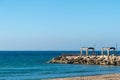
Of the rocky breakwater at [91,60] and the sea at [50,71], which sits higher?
the rocky breakwater at [91,60]

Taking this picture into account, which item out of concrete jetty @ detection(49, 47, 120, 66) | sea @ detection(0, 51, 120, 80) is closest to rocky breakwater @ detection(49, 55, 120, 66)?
concrete jetty @ detection(49, 47, 120, 66)

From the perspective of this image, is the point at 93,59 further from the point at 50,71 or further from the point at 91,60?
the point at 50,71

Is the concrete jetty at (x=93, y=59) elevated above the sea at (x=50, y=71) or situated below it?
above

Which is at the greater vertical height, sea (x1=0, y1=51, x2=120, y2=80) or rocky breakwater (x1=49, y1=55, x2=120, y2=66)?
rocky breakwater (x1=49, y1=55, x2=120, y2=66)

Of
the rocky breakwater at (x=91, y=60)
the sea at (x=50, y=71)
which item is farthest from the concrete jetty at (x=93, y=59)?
the sea at (x=50, y=71)

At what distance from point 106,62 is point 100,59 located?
9.97 feet

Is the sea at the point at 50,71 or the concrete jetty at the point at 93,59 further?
the concrete jetty at the point at 93,59

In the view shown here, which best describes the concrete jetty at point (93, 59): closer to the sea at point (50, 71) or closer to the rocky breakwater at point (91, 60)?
the rocky breakwater at point (91, 60)


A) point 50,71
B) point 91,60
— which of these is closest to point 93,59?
point 91,60

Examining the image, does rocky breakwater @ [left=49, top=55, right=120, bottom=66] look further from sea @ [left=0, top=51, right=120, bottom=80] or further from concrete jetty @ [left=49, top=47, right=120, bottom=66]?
sea @ [left=0, top=51, right=120, bottom=80]

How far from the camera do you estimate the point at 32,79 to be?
1887 inches

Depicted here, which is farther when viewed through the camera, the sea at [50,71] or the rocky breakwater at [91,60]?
the rocky breakwater at [91,60]

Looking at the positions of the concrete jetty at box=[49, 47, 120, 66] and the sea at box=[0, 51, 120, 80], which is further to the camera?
the concrete jetty at box=[49, 47, 120, 66]

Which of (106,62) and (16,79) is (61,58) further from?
(16,79)
